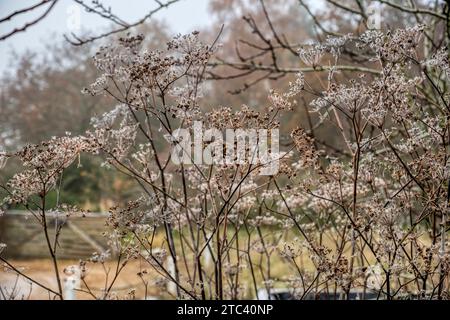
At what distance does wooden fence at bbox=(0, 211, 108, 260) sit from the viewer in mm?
7063

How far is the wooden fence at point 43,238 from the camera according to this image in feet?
23.2

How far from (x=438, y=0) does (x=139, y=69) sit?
1.91m

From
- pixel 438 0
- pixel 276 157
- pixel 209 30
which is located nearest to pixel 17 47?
pixel 209 30

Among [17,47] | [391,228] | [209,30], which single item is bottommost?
[391,228]

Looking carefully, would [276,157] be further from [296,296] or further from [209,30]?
[209,30]

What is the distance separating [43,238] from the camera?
740 cm

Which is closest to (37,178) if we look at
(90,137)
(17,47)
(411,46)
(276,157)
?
(90,137)

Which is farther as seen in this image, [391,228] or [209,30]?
[209,30]

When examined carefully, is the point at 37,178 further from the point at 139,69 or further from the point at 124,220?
the point at 139,69

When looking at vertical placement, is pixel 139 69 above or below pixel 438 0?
below

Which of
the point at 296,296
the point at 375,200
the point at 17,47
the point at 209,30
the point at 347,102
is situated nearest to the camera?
the point at 347,102

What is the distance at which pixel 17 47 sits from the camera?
23.7ft
